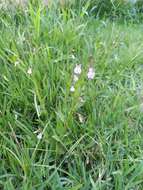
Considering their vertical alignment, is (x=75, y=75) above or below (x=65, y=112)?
above

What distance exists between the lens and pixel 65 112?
5.61 feet

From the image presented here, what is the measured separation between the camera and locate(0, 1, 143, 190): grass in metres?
1.57

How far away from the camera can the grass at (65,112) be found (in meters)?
1.57

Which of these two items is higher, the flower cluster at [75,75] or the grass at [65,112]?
the flower cluster at [75,75]

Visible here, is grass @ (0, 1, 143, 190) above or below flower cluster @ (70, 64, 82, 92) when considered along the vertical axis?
below

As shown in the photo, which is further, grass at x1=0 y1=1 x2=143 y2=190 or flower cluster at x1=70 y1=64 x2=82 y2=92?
flower cluster at x1=70 y1=64 x2=82 y2=92

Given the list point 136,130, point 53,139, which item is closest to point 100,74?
point 136,130

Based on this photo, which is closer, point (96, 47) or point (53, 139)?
point (53, 139)

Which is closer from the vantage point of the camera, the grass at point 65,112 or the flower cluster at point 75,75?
the grass at point 65,112

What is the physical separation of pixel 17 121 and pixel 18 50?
49cm

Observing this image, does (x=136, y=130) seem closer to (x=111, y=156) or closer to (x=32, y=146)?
(x=111, y=156)

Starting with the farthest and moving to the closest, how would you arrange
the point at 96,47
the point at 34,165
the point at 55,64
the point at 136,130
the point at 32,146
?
the point at 96,47
the point at 55,64
the point at 136,130
the point at 32,146
the point at 34,165

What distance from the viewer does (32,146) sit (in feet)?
5.45

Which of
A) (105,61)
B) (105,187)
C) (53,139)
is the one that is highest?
(105,61)
